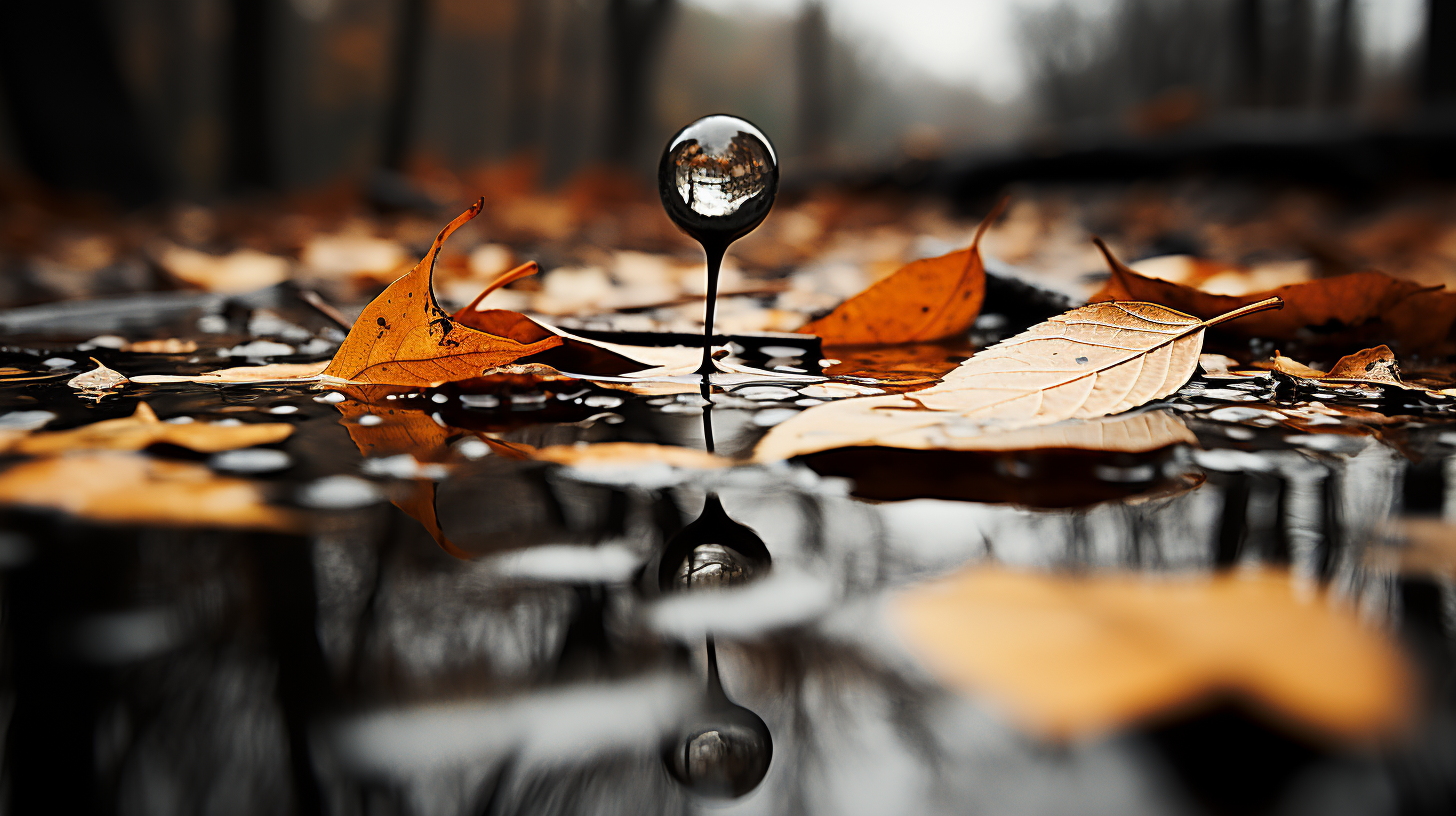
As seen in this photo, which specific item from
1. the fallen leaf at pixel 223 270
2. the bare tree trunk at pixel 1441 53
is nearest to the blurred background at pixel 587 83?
the bare tree trunk at pixel 1441 53

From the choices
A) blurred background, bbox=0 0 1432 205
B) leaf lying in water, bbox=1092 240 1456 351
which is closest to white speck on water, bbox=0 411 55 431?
leaf lying in water, bbox=1092 240 1456 351

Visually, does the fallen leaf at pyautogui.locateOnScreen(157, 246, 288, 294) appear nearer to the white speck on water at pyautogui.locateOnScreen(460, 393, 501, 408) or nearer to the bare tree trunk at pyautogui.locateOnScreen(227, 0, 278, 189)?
the white speck on water at pyautogui.locateOnScreen(460, 393, 501, 408)

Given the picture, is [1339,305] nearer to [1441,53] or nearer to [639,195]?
[1441,53]

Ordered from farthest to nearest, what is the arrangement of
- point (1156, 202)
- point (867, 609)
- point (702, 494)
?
point (1156, 202) < point (702, 494) < point (867, 609)

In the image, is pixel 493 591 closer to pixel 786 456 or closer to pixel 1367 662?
pixel 786 456

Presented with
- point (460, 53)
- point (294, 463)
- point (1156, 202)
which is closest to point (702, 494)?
point (294, 463)

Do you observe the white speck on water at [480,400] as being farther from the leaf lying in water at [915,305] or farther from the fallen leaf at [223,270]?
the fallen leaf at [223,270]
